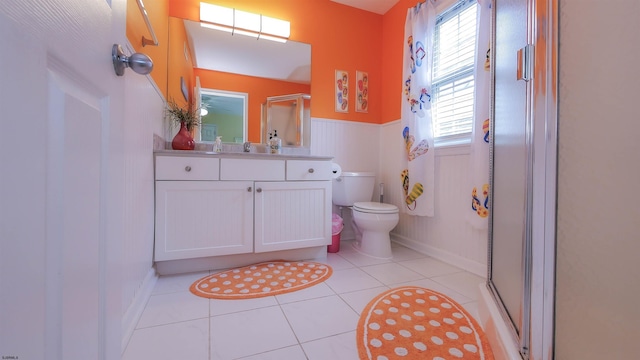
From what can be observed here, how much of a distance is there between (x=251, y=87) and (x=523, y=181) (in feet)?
6.69

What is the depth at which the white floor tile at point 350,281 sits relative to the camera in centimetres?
150

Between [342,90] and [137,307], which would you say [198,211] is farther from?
[342,90]

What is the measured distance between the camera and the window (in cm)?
184

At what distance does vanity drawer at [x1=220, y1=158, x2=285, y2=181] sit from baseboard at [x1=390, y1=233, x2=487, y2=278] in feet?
4.26

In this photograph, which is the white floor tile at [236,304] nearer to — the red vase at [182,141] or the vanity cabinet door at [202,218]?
the vanity cabinet door at [202,218]

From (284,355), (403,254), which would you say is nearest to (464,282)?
(403,254)

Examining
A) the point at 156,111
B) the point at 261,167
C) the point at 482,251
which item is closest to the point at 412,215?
the point at 482,251

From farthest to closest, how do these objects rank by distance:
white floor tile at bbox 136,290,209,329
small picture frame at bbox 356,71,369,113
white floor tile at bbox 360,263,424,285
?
1. small picture frame at bbox 356,71,369,113
2. white floor tile at bbox 360,263,424,285
3. white floor tile at bbox 136,290,209,329

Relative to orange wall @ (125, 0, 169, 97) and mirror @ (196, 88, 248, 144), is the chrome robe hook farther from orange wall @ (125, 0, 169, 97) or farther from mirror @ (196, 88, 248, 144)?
mirror @ (196, 88, 248, 144)

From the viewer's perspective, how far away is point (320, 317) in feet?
3.90

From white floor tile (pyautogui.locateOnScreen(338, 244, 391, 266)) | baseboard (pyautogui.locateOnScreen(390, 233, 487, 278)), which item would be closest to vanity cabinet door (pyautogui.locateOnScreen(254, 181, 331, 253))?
white floor tile (pyautogui.locateOnScreen(338, 244, 391, 266))

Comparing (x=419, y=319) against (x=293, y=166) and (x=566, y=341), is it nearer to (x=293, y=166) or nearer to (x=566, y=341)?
(x=566, y=341)

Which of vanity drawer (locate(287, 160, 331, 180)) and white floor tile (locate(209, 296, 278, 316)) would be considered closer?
white floor tile (locate(209, 296, 278, 316))

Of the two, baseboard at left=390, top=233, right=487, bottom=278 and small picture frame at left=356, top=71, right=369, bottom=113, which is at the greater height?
small picture frame at left=356, top=71, right=369, bottom=113
